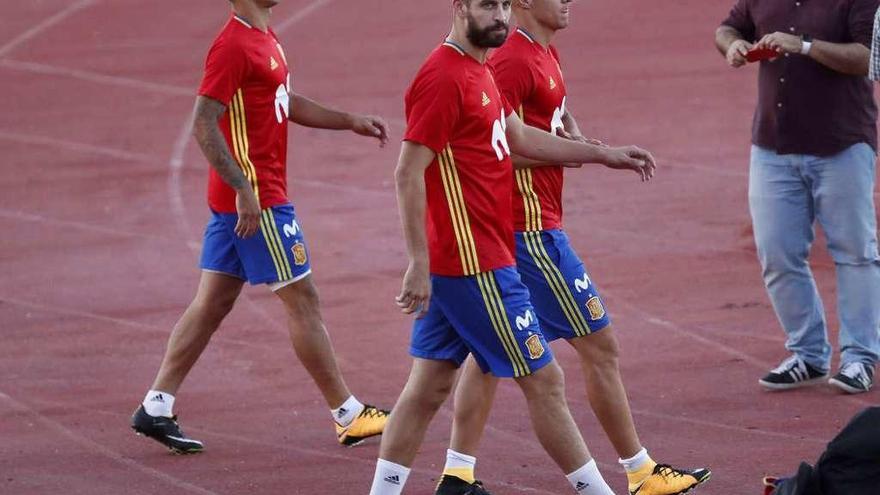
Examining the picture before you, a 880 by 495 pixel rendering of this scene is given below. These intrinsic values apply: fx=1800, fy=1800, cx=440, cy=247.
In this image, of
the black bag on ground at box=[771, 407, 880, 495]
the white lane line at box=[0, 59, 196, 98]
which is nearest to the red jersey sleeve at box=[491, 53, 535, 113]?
the black bag on ground at box=[771, 407, 880, 495]

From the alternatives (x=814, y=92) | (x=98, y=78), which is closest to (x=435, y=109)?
(x=814, y=92)

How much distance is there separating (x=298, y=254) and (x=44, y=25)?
14.7 meters

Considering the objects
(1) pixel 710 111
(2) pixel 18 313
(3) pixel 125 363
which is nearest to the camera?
(3) pixel 125 363

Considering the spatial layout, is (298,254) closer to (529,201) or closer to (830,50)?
(529,201)

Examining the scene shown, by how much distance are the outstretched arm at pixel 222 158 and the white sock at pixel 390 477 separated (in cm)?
159

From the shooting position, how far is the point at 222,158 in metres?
7.71

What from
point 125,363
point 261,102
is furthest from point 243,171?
point 125,363

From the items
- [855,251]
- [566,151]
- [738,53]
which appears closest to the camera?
[566,151]

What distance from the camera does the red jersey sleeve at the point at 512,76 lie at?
22.8ft

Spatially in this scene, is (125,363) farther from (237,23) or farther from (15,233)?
(15,233)

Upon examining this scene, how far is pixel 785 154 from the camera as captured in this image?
345 inches

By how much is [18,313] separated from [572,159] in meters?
5.53

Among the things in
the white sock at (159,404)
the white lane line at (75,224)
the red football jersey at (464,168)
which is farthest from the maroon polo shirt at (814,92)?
the white lane line at (75,224)

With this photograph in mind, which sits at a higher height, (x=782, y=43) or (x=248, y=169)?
(x=782, y=43)
